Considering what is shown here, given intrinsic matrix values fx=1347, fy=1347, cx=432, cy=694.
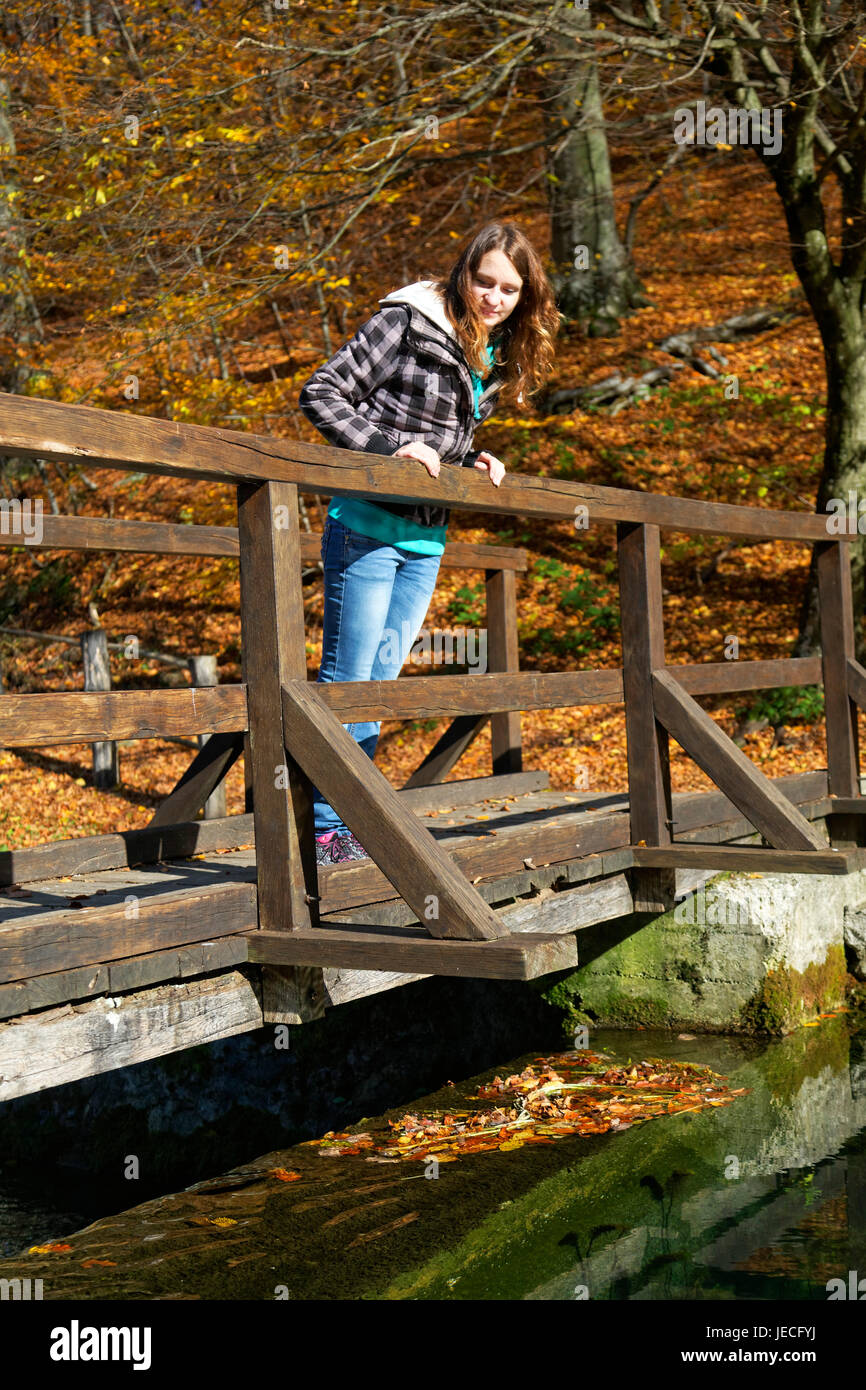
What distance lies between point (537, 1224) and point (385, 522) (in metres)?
2.16

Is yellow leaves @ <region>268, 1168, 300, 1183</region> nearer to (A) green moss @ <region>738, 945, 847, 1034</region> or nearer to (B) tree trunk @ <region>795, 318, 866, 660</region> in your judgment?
(A) green moss @ <region>738, 945, 847, 1034</region>

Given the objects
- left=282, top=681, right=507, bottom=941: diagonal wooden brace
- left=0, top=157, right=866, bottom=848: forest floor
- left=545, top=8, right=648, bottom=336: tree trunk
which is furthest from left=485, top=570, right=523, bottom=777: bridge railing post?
left=545, top=8, right=648, bottom=336: tree trunk

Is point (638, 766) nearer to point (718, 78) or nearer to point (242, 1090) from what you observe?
point (242, 1090)

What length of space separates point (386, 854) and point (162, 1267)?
1275 millimetres

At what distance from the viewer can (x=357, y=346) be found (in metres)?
4.07

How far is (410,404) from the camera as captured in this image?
423 centimetres

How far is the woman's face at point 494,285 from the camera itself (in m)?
4.12

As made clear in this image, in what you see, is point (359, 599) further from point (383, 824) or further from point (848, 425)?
point (848, 425)

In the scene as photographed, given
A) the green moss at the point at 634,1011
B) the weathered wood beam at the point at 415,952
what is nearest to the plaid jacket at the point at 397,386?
the weathered wood beam at the point at 415,952

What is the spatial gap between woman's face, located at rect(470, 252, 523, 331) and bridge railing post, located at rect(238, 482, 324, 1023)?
975mm

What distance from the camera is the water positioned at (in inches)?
138

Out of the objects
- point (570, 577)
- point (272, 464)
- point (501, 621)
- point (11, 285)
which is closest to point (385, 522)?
point (272, 464)

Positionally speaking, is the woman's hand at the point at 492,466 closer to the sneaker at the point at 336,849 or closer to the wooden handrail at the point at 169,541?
the sneaker at the point at 336,849
